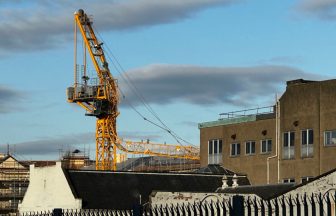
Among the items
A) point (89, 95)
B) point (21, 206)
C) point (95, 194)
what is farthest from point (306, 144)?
point (89, 95)

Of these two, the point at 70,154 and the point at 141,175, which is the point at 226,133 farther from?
the point at 70,154

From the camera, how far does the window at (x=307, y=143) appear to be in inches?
2827

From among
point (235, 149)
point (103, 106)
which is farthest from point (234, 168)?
point (103, 106)

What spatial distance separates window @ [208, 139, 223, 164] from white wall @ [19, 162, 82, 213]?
19.9 meters

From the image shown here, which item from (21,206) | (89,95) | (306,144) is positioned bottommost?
(21,206)

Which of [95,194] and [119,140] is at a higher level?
[119,140]

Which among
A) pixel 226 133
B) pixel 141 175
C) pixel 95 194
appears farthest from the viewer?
pixel 226 133

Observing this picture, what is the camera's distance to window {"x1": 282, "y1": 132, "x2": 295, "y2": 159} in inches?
2901

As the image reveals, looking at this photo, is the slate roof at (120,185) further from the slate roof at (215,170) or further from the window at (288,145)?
the window at (288,145)

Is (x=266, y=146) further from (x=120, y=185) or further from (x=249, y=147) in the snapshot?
(x=120, y=185)

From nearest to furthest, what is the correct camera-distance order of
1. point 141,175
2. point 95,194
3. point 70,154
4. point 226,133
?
1. point 95,194
2. point 141,175
3. point 226,133
4. point 70,154

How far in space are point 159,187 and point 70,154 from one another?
56631 mm

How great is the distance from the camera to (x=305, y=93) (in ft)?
238

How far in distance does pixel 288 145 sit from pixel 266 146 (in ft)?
8.21
